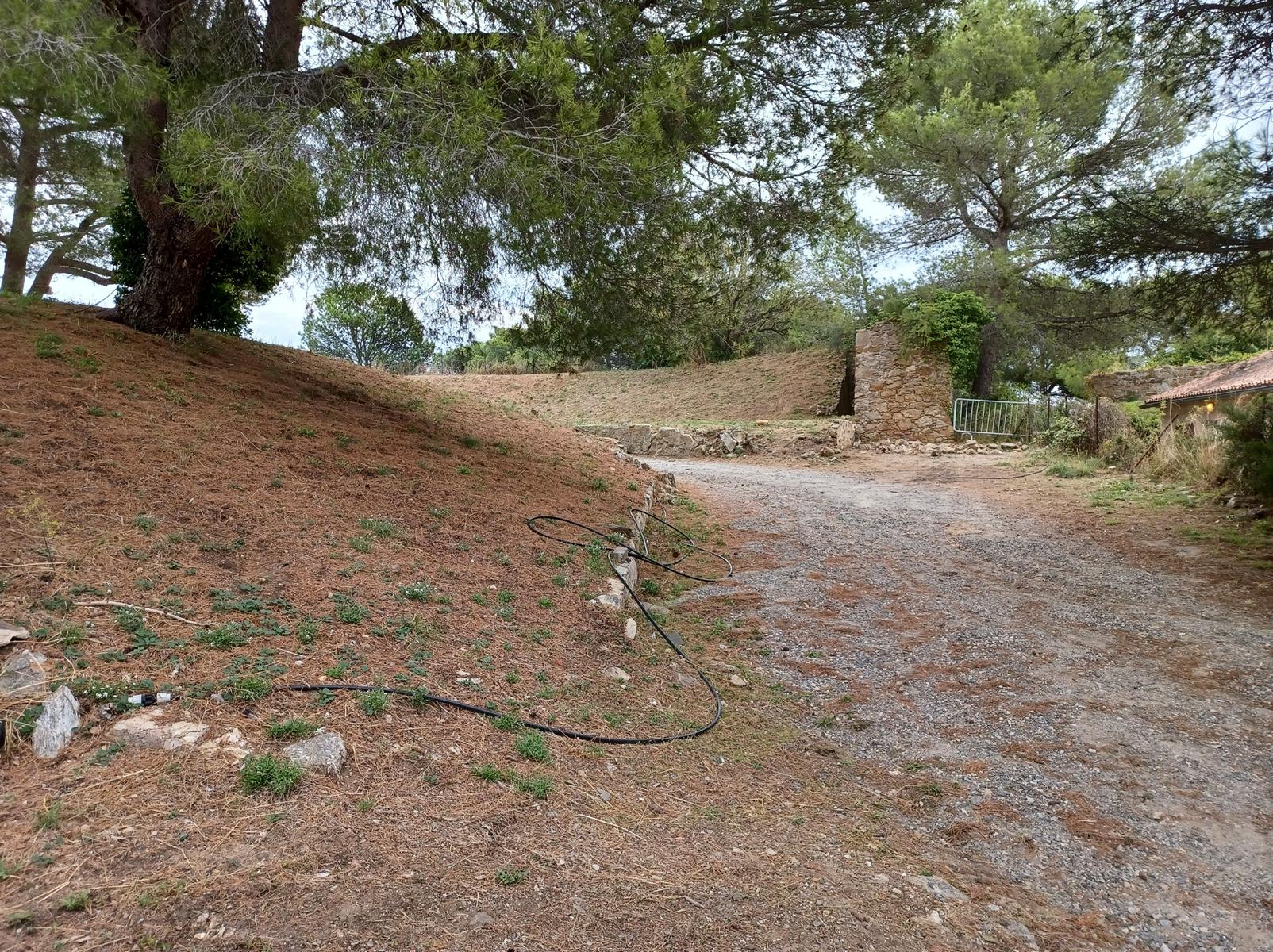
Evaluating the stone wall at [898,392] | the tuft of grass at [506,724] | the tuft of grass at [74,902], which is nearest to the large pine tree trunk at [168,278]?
the tuft of grass at [506,724]

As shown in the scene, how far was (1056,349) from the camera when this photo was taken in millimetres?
18547

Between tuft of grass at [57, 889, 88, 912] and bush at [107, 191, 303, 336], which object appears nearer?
tuft of grass at [57, 889, 88, 912]

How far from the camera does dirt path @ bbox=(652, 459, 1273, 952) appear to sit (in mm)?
2627

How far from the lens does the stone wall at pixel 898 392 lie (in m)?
16.2

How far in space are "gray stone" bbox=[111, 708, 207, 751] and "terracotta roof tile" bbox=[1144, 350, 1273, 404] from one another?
12012mm

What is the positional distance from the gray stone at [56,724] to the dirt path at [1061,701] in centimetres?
298

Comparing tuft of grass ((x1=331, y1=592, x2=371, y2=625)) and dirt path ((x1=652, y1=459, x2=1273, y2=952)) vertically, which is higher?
tuft of grass ((x1=331, y1=592, x2=371, y2=625))

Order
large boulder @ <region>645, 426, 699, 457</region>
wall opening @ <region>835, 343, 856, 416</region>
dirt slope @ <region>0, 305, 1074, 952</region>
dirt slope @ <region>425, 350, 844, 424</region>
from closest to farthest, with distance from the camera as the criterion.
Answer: dirt slope @ <region>0, 305, 1074, 952</region>
large boulder @ <region>645, 426, 699, 457</region>
wall opening @ <region>835, 343, 856, 416</region>
dirt slope @ <region>425, 350, 844, 424</region>

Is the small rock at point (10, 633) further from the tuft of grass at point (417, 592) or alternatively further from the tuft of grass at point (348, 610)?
the tuft of grass at point (417, 592)

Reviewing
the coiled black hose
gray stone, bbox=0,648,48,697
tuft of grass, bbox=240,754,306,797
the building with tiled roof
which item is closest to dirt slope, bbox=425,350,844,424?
the building with tiled roof

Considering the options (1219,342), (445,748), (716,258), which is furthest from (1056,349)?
(445,748)

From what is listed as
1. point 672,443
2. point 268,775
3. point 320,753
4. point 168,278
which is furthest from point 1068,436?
point 268,775

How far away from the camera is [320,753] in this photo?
2.46 m

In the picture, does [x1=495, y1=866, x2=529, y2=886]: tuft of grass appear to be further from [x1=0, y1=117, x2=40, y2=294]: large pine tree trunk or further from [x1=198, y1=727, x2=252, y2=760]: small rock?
[x1=0, y1=117, x2=40, y2=294]: large pine tree trunk
